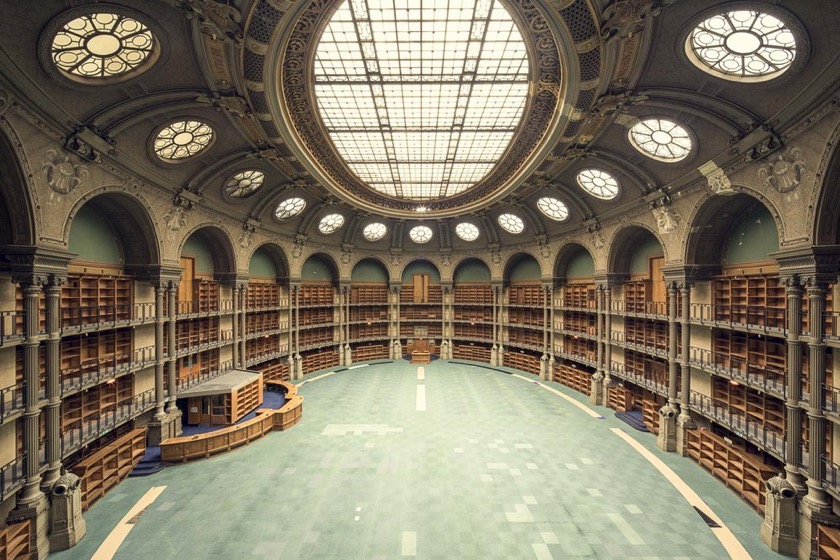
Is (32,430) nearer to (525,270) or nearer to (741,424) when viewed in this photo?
(741,424)

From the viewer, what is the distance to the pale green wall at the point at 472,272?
3309 cm

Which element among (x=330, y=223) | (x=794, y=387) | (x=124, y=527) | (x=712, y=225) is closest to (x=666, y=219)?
(x=712, y=225)

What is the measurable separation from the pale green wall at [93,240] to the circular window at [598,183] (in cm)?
2144

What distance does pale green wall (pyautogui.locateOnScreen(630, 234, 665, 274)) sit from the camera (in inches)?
738

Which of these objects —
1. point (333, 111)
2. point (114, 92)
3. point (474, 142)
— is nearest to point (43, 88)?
point (114, 92)

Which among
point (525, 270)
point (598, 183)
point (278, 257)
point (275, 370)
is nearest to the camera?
point (598, 183)

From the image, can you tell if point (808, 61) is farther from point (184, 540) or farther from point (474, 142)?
point (184, 540)

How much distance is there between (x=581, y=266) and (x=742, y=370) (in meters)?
12.4

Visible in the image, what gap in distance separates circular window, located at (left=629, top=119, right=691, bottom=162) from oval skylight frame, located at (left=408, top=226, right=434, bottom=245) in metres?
18.7

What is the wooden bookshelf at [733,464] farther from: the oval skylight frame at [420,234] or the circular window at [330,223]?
→ the circular window at [330,223]

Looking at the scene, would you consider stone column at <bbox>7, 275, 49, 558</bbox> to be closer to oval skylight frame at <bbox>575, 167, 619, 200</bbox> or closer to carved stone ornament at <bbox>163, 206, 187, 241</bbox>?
carved stone ornament at <bbox>163, 206, 187, 241</bbox>

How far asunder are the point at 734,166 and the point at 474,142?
410 inches

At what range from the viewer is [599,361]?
21.3 meters

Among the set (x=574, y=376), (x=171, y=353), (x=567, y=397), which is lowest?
(x=567, y=397)
